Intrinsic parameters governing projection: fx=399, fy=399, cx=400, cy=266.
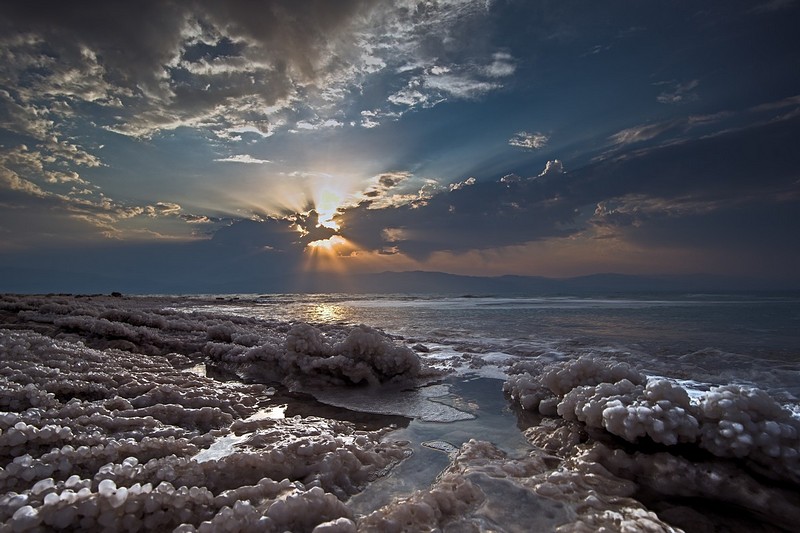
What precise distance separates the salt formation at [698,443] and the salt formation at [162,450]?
1.42m

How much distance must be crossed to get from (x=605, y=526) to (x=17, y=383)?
5.03 meters

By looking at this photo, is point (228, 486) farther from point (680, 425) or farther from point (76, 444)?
point (680, 425)

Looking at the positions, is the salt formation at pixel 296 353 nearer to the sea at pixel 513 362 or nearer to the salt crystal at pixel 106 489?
the sea at pixel 513 362

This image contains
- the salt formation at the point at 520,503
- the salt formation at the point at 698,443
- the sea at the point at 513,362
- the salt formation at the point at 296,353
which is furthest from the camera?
the salt formation at the point at 296,353

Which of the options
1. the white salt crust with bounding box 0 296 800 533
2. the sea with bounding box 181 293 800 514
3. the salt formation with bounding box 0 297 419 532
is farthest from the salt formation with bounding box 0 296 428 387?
the white salt crust with bounding box 0 296 800 533

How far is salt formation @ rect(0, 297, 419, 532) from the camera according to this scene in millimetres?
1800

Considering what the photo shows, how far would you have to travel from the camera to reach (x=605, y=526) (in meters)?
1.91

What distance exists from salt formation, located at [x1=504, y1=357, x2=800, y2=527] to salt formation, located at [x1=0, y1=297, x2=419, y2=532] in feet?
4.65

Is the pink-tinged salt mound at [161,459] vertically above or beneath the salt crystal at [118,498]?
beneath

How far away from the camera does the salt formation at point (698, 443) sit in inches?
88.0

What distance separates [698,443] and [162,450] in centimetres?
348

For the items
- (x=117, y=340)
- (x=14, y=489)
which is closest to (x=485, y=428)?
(x=14, y=489)

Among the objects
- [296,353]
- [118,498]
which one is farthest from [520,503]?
[296,353]

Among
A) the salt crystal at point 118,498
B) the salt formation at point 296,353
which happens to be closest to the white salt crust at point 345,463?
the salt crystal at point 118,498
